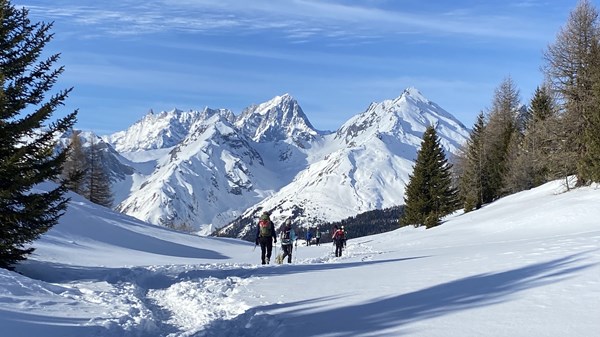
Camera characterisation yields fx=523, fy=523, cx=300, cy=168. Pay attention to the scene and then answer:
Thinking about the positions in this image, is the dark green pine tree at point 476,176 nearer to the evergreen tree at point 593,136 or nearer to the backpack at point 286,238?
the evergreen tree at point 593,136

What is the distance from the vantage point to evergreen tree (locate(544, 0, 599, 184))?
98.6ft

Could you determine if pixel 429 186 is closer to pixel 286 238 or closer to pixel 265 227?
pixel 286 238

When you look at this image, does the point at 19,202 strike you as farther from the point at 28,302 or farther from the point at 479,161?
the point at 479,161

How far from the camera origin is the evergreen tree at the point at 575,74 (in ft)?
98.6

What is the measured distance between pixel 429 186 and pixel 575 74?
18.9 metres

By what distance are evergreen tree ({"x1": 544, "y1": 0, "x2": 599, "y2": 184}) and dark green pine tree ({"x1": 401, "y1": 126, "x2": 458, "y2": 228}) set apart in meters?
16.1

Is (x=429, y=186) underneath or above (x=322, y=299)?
above

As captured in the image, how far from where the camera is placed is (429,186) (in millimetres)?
48000

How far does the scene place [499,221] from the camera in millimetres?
27812

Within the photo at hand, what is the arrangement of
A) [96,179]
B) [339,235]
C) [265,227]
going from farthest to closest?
[96,179], [339,235], [265,227]

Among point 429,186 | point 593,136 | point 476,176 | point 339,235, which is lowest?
point 339,235

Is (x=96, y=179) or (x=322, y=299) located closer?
(x=322, y=299)

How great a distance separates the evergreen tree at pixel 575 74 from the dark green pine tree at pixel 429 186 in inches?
633

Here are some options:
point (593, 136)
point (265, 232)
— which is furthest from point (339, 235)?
point (593, 136)
